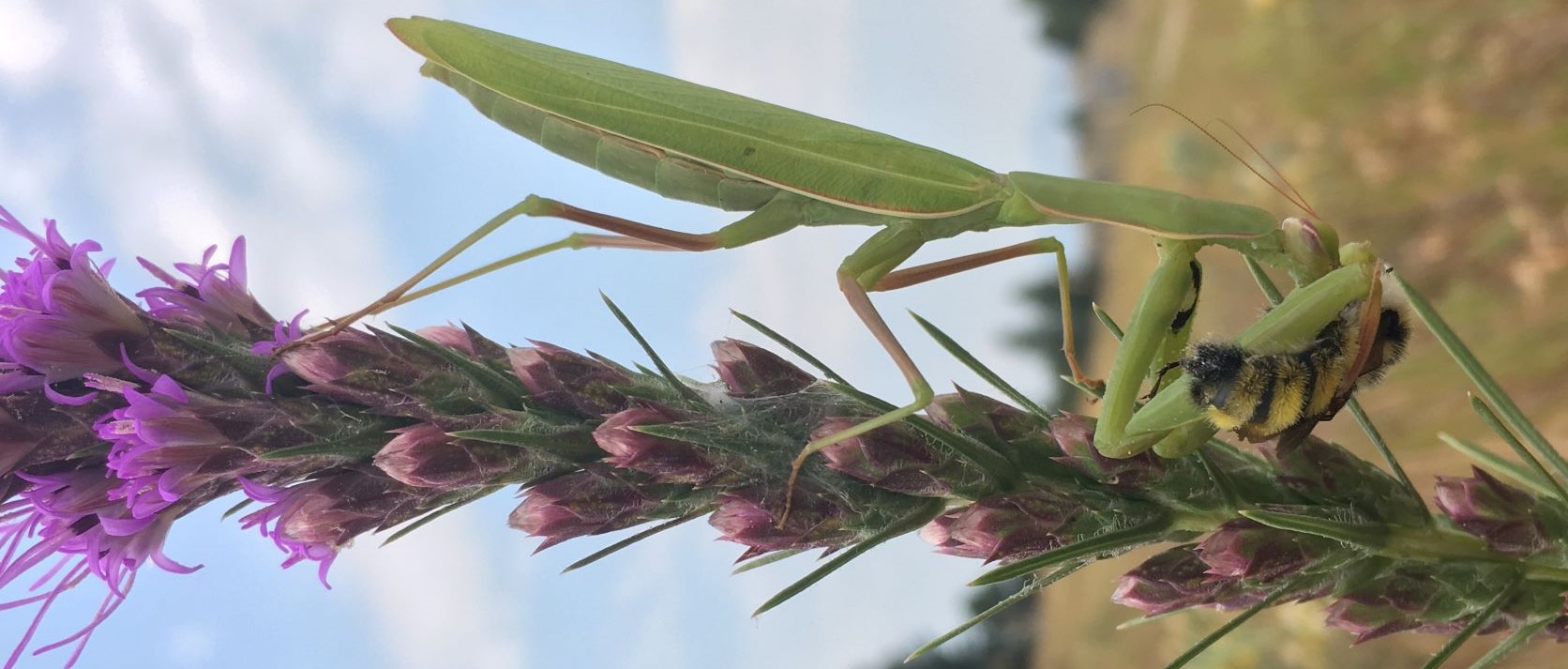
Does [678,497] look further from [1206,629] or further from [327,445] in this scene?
[1206,629]

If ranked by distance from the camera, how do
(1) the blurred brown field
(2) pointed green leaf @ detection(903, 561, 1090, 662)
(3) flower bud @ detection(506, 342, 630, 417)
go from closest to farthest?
(2) pointed green leaf @ detection(903, 561, 1090, 662) → (3) flower bud @ detection(506, 342, 630, 417) → (1) the blurred brown field

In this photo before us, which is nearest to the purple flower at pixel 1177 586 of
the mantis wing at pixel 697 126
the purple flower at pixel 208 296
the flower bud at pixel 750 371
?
the flower bud at pixel 750 371

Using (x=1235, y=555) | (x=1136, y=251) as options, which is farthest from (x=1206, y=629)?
(x=1235, y=555)

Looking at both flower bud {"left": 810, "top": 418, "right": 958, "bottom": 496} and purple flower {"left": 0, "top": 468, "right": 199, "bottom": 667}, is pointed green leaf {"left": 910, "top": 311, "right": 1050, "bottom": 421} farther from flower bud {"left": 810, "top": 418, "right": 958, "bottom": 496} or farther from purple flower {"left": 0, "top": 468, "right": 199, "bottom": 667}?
purple flower {"left": 0, "top": 468, "right": 199, "bottom": 667}

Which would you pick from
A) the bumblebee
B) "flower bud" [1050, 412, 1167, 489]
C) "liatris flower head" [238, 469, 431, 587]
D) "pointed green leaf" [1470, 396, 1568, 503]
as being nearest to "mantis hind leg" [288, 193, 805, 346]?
"liatris flower head" [238, 469, 431, 587]

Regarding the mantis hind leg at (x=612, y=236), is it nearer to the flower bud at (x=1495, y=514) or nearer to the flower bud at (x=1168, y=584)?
the flower bud at (x=1168, y=584)

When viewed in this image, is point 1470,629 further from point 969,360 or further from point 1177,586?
point 969,360
